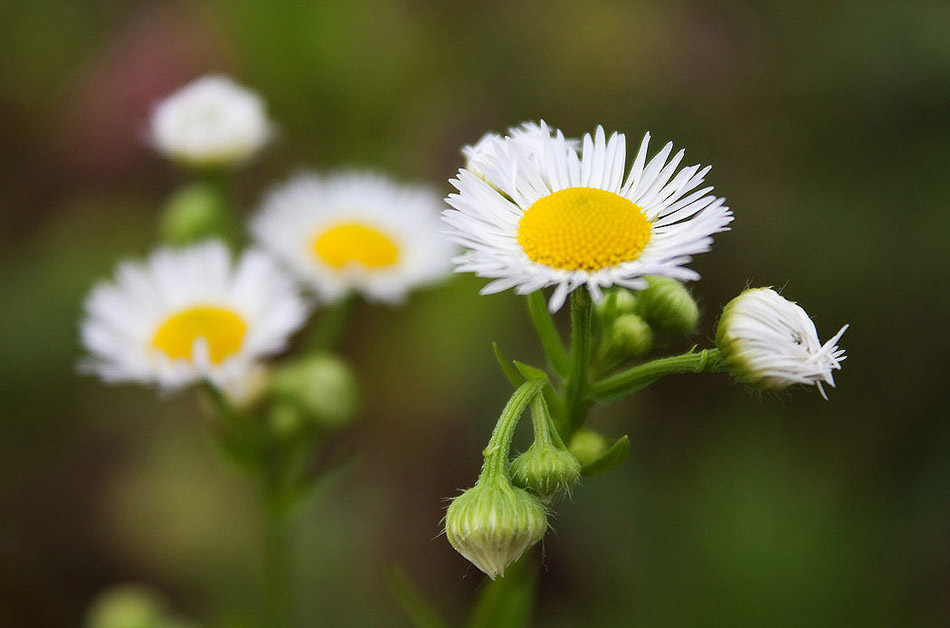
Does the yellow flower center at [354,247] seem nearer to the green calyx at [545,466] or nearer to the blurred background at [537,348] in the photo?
the blurred background at [537,348]

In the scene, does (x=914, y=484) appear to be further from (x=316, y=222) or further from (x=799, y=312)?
(x=316, y=222)

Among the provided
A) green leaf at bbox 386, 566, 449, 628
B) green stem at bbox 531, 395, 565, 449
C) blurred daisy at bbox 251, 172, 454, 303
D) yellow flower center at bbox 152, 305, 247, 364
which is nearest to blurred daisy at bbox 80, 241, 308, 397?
yellow flower center at bbox 152, 305, 247, 364

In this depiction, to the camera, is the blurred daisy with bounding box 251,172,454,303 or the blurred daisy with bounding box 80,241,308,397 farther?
the blurred daisy with bounding box 251,172,454,303

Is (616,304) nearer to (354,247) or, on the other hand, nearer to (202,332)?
(202,332)

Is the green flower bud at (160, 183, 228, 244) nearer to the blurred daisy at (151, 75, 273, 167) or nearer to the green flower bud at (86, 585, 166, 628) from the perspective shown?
the blurred daisy at (151, 75, 273, 167)

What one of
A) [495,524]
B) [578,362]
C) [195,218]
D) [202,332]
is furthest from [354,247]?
[495,524]

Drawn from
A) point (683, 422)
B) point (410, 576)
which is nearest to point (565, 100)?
point (683, 422)
